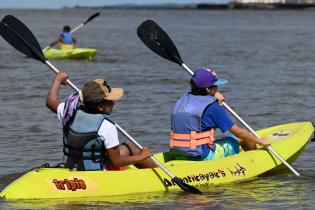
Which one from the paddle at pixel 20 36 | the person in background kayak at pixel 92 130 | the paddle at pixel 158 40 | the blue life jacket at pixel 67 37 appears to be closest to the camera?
the person in background kayak at pixel 92 130

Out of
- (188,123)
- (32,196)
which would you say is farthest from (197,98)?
(32,196)

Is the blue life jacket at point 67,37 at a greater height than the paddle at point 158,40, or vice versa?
the paddle at point 158,40

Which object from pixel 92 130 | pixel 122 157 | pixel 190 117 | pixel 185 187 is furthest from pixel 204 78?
pixel 92 130

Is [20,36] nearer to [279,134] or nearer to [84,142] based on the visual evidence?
[84,142]

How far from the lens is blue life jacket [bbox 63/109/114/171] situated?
9500mm

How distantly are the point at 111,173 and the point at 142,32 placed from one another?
3165 mm

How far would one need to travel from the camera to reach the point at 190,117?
10523mm

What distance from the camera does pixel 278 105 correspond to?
19.0 metres

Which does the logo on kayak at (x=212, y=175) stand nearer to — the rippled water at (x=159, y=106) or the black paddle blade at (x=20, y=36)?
the rippled water at (x=159, y=106)

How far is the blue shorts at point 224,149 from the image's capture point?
1088 centimetres

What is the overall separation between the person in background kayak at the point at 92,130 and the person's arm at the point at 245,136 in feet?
4.01

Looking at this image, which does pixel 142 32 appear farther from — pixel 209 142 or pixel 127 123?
pixel 127 123

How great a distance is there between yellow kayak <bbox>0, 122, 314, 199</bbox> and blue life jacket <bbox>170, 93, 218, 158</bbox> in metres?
0.14

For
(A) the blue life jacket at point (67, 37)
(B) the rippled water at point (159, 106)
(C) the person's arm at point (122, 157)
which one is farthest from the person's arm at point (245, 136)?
(A) the blue life jacket at point (67, 37)
